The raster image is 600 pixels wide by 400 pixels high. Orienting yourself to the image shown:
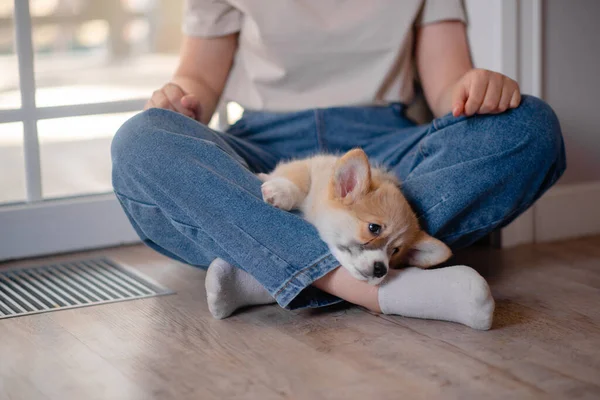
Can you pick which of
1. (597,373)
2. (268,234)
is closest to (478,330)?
(597,373)

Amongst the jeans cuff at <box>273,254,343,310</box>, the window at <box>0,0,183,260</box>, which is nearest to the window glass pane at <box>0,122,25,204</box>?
the window at <box>0,0,183,260</box>

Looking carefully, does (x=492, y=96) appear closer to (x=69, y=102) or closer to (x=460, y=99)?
(x=460, y=99)

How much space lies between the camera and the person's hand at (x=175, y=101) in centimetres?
162

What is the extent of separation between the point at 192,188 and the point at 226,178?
60 millimetres

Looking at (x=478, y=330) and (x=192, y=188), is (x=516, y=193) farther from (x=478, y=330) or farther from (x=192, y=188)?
(x=192, y=188)

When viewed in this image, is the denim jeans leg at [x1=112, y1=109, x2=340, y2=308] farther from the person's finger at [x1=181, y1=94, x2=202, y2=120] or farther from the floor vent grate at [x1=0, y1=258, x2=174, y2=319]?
the floor vent grate at [x1=0, y1=258, x2=174, y2=319]

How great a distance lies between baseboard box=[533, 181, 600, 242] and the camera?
1.98 meters

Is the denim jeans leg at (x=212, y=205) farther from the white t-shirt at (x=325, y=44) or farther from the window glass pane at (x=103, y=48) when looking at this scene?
the window glass pane at (x=103, y=48)

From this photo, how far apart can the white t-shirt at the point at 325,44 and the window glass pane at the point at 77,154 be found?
1.29 ft

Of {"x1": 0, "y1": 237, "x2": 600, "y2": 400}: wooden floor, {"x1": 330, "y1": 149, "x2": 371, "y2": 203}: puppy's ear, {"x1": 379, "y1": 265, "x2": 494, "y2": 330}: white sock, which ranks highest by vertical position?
{"x1": 330, "y1": 149, "x2": 371, "y2": 203}: puppy's ear

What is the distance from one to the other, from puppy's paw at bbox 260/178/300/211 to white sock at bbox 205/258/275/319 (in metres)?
0.14

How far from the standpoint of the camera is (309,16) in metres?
1.77

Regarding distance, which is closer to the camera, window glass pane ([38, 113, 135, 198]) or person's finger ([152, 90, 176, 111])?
person's finger ([152, 90, 176, 111])

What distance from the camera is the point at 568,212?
2.01 m
